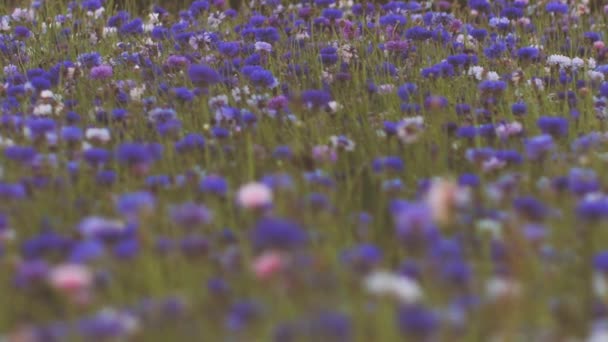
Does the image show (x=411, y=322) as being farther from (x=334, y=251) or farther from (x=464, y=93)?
(x=464, y=93)

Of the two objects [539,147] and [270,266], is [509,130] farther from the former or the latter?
[270,266]

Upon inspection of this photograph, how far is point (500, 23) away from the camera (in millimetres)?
4934

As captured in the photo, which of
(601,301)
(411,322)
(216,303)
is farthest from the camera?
(601,301)

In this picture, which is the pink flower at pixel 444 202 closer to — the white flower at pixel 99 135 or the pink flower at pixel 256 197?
the pink flower at pixel 256 197

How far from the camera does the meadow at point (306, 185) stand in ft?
6.06

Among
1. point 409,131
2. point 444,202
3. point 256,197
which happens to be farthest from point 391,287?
point 409,131

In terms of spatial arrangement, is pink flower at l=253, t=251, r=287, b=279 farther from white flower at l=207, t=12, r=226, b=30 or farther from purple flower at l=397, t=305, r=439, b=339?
white flower at l=207, t=12, r=226, b=30

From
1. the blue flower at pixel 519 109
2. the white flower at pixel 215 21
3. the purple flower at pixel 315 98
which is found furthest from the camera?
the white flower at pixel 215 21

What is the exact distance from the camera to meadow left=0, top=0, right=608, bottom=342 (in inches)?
72.7

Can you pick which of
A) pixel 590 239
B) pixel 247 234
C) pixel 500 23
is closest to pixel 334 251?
pixel 247 234

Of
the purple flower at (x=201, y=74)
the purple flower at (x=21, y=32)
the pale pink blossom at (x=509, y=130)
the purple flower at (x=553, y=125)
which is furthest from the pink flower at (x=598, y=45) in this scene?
the purple flower at (x=21, y=32)

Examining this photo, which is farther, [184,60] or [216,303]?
[184,60]

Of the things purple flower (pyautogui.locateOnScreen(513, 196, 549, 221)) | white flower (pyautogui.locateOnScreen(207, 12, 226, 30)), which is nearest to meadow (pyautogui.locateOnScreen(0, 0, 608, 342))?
purple flower (pyautogui.locateOnScreen(513, 196, 549, 221))

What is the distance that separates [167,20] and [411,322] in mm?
4193
